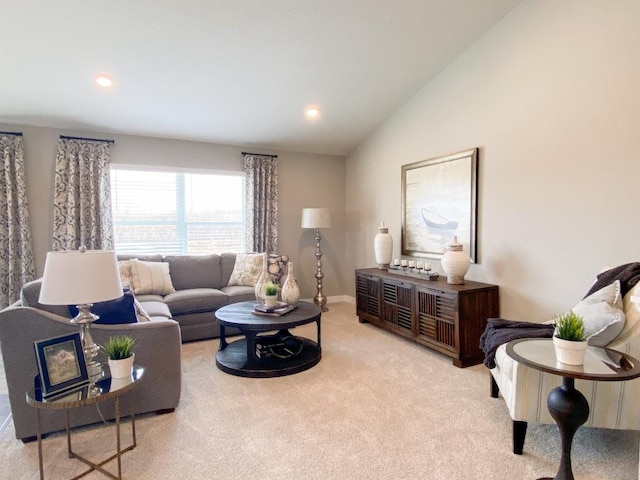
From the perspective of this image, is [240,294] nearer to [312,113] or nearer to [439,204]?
[312,113]

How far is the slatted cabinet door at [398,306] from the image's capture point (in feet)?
12.9

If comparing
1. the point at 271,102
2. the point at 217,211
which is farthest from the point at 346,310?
the point at 271,102

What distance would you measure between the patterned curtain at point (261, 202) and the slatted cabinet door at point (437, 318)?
2431mm

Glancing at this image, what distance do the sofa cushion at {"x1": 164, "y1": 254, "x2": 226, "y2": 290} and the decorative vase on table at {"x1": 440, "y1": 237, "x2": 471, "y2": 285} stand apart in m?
2.76

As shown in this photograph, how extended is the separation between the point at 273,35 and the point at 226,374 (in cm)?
294

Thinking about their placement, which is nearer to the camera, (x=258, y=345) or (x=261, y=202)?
(x=258, y=345)

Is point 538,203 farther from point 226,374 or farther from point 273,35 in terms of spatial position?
point 226,374

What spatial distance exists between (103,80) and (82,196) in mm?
1452

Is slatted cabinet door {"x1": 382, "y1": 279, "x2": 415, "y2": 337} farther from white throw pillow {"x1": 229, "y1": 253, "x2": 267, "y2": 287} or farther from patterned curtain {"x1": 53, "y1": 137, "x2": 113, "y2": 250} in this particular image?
patterned curtain {"x1": 53, "y1": 137, "x2": 113, "y2": 250}

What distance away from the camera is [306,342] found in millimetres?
3770

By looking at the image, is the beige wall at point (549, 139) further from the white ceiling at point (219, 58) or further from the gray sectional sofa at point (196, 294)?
the gray sectional sofa at point (196, 294)

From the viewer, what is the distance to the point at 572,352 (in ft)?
5.33

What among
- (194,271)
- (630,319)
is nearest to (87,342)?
(194,271)

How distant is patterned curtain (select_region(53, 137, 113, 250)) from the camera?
425cm
